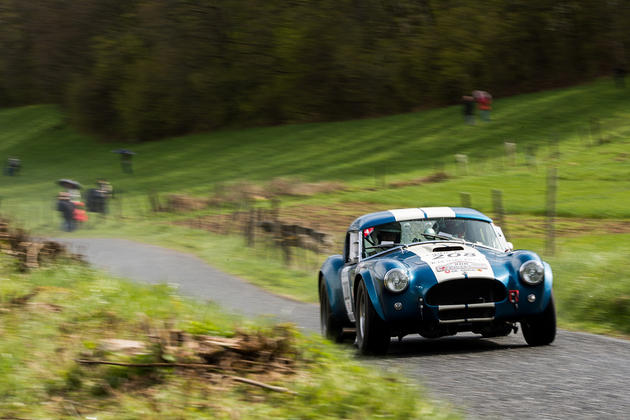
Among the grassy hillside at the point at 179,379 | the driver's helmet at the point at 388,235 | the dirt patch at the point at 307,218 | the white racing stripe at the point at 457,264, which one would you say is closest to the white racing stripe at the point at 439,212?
the driver's helmet at the point at 388,235

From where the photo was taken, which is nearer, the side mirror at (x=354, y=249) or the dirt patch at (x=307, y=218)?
the side mirror at (x=354, y=249)

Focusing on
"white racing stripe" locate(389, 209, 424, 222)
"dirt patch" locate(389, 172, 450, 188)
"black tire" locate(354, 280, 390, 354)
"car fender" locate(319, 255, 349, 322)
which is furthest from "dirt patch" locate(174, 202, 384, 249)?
"black tire" locate(354, 280, 390, 354)

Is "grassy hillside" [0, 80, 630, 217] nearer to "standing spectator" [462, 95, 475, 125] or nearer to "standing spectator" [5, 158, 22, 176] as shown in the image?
"standing spectator" [462, 95, 475, 125]

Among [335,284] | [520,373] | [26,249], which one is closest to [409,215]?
[335,284]

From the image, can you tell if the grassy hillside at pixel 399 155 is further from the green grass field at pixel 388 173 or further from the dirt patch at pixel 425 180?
the dirt patch at pixel 425 180

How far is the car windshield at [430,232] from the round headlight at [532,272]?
1.10 meters

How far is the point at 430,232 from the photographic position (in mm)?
10352

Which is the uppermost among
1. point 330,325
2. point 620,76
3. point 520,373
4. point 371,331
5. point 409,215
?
point 409,215

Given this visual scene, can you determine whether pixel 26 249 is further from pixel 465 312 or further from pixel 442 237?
pixel 465 312

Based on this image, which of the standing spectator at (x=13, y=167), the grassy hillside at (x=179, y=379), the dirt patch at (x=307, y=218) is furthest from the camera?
the standing spectator at (x=13, y=167)

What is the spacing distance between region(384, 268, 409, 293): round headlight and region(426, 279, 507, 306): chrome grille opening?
0.26 metres

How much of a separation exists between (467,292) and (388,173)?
116ft

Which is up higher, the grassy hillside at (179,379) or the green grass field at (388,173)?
the grassy hillside at (179,379)

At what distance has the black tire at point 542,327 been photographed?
29.9ft
